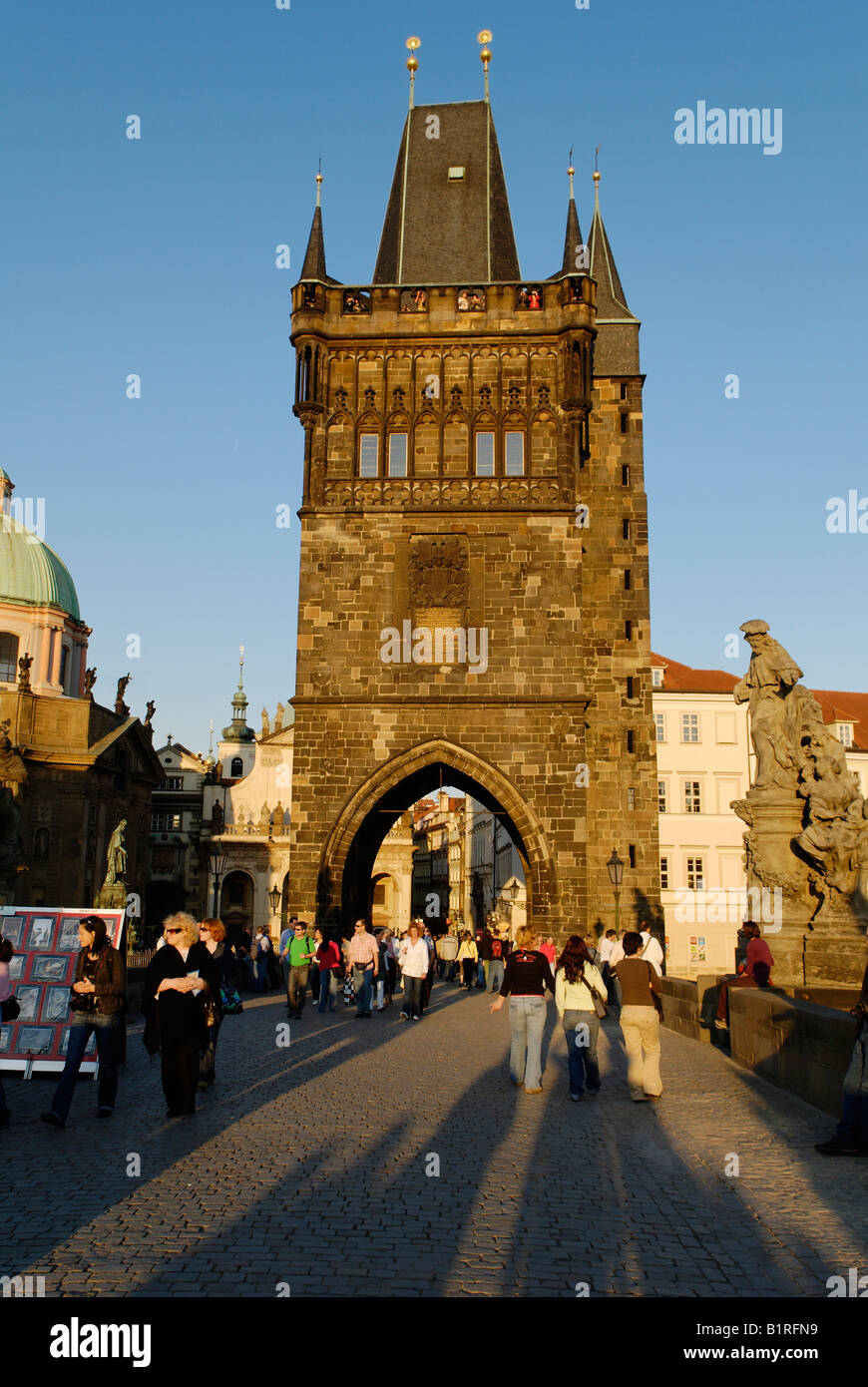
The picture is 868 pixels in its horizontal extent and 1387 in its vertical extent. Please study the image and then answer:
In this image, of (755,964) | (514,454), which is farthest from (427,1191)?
(514,454)

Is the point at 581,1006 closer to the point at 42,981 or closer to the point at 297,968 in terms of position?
the point at 42,981

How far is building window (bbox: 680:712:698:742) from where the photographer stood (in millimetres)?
44812

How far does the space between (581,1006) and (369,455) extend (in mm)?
19797

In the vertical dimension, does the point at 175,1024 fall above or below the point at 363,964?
above

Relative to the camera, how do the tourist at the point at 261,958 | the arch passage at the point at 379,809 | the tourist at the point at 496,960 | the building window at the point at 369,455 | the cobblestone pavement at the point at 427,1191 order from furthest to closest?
the building window at the point at 369,455 < the arch passage at the point at 379,809 < the tourist at the point at 261,958 < the tourist at the point at 496,960 < the cobblestone pavement at the point at 427,1191

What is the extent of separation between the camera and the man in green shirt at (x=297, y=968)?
1631 centimetres

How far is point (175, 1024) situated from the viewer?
→ 8.30 metres

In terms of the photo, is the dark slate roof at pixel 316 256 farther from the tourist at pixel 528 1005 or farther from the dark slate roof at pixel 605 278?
the tourist at pixel 528 1005

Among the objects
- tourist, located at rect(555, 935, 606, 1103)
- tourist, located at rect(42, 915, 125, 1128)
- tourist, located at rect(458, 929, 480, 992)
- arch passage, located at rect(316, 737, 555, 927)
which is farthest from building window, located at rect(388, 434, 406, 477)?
tourist, located at rect(42, 915, 125, 1128)

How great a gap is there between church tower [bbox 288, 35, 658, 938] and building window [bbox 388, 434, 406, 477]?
48 mm

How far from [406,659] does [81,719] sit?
78.0 feet

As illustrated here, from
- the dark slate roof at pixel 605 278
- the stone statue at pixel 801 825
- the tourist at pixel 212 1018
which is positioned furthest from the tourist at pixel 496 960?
the dark slate roof at pixel 605 278

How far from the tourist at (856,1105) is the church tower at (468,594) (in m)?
18.5
